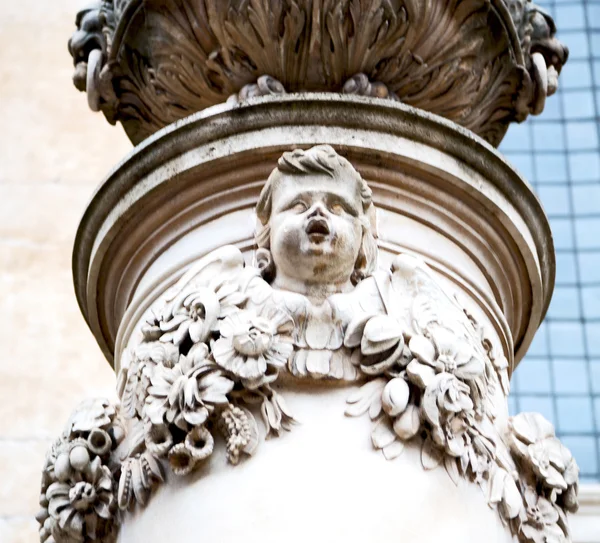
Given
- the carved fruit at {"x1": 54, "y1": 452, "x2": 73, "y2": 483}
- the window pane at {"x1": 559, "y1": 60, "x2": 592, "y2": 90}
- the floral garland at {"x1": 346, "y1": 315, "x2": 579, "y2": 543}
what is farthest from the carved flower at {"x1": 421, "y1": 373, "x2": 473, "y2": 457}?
the window pane at {"x1": 559, "y1": 60, "x2": 592, "y2": 90}

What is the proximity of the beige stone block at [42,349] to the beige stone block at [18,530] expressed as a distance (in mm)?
509

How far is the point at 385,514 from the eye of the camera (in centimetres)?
436

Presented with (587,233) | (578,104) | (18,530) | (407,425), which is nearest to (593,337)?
(587,233)

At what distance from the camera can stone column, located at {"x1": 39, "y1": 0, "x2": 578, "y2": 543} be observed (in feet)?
14.7

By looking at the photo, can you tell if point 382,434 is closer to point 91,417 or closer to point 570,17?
point 91,417

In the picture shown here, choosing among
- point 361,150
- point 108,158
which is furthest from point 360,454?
point 108,158

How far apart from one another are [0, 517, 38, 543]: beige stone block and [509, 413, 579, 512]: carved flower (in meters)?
3.65

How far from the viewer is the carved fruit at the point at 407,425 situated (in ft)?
14.8

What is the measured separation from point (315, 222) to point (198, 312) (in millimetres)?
493

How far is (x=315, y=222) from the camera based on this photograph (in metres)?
4.72

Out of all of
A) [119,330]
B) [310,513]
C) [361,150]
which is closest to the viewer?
[310,513]

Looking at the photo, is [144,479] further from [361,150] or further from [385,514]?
[361,150]

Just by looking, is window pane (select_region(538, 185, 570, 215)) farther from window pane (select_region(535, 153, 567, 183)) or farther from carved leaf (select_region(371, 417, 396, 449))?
carved leaf (select_region(371, 417, 396, 449))

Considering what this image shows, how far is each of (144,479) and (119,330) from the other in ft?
3.48
